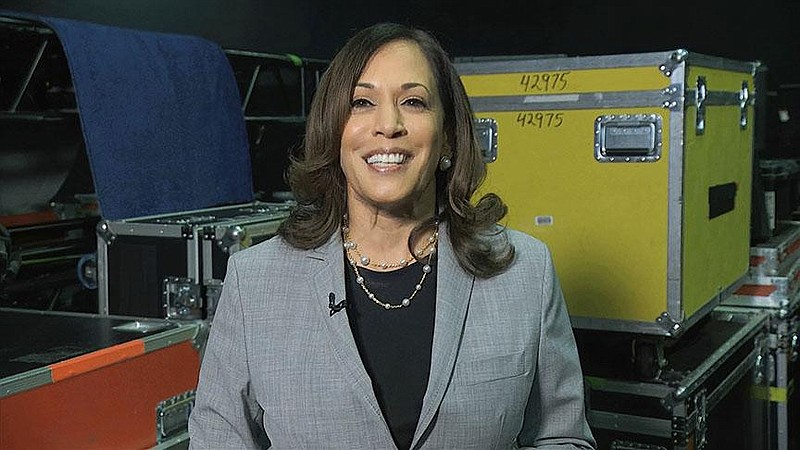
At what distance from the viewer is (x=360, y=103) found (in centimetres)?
159

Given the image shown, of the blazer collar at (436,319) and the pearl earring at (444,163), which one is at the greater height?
the pearl earring at (444,163)

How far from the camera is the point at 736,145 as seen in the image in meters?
2.65

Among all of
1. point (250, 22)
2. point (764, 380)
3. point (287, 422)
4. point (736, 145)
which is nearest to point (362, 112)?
point (287, 422)

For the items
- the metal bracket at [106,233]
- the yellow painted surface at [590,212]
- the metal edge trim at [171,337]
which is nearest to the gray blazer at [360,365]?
the metal edge trim at [171,337]

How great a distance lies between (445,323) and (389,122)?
33 cm

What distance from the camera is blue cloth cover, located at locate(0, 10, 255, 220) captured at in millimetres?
2572

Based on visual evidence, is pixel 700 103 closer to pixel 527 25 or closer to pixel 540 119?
pixel 540 119

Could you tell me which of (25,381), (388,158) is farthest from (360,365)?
(25,381)

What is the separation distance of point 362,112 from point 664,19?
368 cm

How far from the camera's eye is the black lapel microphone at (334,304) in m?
1.54

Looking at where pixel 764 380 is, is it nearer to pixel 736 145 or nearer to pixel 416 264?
pixel 736 145

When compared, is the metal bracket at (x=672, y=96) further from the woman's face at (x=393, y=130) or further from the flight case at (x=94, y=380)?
the flight case at (x=94, y=380)

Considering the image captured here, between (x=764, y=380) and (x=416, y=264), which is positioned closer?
(x=416, y=264)

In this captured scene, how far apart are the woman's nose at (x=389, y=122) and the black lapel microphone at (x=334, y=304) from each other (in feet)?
0.90
